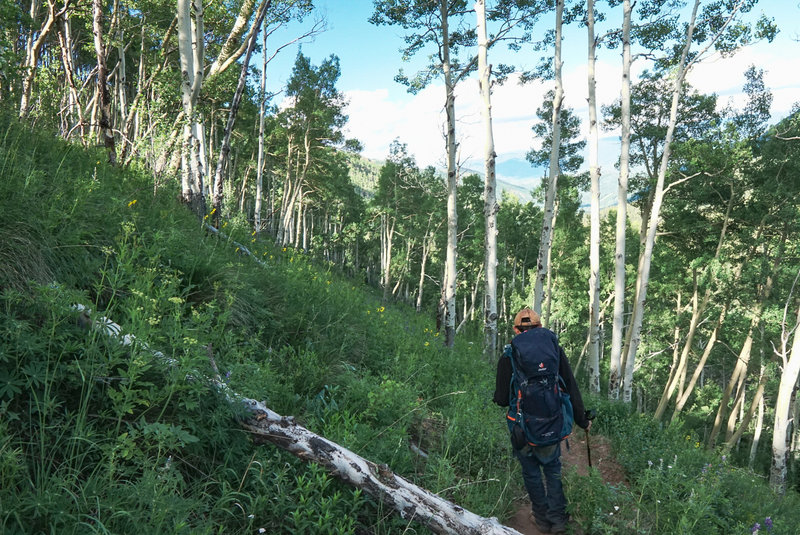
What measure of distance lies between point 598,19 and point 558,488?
42.1 feet

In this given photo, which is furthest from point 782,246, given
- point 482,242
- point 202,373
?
point 202,373

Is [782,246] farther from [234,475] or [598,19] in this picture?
[234,475]

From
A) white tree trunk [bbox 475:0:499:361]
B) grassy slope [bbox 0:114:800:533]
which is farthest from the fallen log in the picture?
white tree trunk [bbox 475:0:499:361]

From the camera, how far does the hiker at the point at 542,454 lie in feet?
12.0

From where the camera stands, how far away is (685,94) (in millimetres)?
15141

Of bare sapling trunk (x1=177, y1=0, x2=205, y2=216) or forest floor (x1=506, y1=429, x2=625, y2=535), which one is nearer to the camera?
forest floor (x1=506, y1=429, x2=625, y2=535)

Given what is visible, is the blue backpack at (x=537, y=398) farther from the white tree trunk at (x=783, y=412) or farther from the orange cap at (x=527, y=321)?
the white tree trunk at (x=783, y=412)

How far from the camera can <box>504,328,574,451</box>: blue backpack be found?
12.0 ft

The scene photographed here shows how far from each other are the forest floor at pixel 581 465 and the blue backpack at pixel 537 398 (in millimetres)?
530

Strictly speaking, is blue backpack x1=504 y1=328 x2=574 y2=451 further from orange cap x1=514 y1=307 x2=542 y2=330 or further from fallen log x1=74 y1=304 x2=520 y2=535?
fallen log x1=74 y1=304 x2=520 y2=535

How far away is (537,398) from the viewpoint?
12.1ft

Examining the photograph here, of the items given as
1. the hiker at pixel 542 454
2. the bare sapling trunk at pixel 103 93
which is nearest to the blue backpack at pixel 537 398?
the hiker at pixel 542 454

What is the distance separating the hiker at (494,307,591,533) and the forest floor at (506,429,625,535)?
0.38 feet

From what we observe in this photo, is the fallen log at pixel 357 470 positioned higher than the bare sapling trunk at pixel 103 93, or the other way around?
Answer: the bare sapling trunk at pixel 103 93
